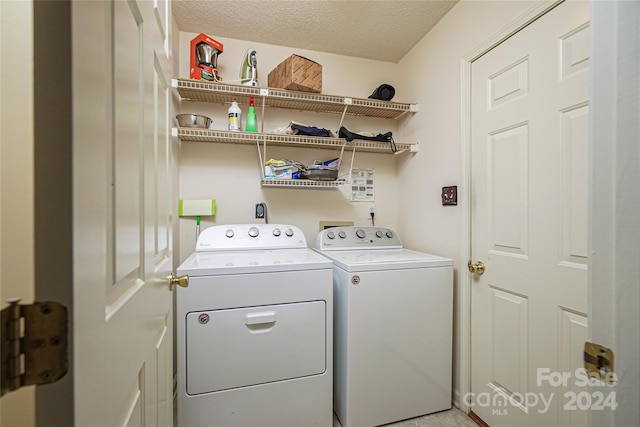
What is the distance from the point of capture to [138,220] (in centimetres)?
59

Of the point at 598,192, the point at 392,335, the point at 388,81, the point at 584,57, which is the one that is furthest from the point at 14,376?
the point at 388,81

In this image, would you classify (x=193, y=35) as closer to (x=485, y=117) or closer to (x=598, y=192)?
(x=485, y=117)

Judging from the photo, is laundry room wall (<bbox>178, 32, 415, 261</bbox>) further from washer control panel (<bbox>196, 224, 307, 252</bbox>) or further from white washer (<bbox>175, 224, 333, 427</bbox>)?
white washer (<bbox>175, 224, 333, 427</bbox>)

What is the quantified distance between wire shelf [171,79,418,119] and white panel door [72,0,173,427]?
1.00m

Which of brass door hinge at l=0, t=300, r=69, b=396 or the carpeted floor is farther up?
brass door hinge at l=0, t=300, r=69, b=396

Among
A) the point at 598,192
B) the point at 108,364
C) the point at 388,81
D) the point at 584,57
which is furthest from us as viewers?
the point at 388,81

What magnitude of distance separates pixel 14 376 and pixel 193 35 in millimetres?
2362

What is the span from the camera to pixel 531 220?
130 cm

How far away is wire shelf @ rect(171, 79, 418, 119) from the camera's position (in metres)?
1.78

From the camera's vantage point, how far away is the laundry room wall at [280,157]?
205cm

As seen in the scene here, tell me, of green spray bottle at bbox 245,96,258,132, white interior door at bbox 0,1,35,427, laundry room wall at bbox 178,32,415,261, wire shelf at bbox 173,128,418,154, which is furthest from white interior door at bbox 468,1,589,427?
white interior door at bbox 0,1,35,427

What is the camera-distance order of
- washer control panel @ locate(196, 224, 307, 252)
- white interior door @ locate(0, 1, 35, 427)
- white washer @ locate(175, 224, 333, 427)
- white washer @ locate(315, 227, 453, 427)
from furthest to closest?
washer control panel @ locate(196, 224, 307, 252) → white washer @ locate(315, 227, 453, 427) → white washer @ locate(175, 224, 333, 427) → white interior door @ locate(0, 1, 35, 427)

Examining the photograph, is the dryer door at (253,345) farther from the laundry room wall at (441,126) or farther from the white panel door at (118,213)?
the laundry room wall at (441,126)

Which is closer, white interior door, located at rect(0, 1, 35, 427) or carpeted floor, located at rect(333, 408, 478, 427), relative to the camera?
white interior door, located at rect(0, 1, 35, 427)
